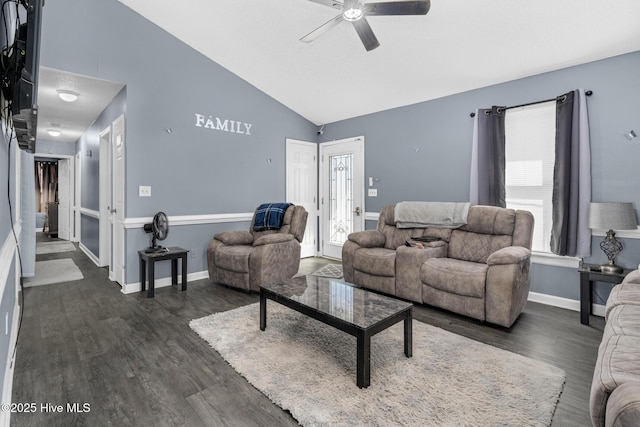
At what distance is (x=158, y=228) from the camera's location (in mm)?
3680

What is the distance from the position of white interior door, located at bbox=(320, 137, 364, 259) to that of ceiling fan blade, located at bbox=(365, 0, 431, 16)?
2791 mm

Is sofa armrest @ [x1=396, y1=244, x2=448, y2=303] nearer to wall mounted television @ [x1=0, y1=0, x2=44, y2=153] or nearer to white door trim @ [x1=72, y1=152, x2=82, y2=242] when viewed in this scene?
wall mounted television @ [x1=0, y1=0, x2=44, y2=153]

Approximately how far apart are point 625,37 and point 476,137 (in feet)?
4.76

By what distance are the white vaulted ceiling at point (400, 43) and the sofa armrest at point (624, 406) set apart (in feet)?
9.34

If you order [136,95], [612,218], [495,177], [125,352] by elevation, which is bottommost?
[125,352]

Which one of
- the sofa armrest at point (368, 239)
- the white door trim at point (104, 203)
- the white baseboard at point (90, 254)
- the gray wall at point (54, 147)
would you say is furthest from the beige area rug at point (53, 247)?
the sofa armrest at point (368, 239)

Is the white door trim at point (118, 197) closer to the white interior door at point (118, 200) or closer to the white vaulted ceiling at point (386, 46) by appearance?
the white interior door at point (118, 200)

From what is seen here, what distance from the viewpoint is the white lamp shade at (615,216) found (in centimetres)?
268

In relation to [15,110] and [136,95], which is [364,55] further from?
[15,110]

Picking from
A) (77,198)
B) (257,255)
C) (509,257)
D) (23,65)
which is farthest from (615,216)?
(77,198)

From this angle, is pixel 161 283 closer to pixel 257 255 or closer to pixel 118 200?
pixel 118 200

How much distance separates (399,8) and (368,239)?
2.44m

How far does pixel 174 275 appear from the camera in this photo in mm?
3980

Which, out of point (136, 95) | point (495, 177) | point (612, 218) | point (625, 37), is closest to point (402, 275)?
point (495, 177)
